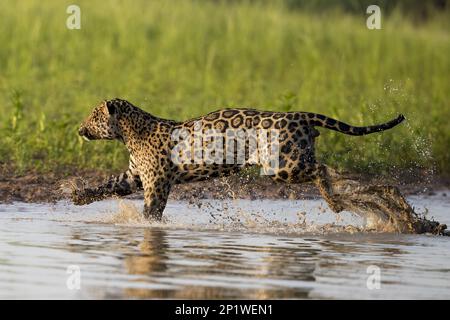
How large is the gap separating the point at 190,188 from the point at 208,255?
4.34 m

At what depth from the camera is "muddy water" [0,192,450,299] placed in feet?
27.2

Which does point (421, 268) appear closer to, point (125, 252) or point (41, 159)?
point (125, 252)

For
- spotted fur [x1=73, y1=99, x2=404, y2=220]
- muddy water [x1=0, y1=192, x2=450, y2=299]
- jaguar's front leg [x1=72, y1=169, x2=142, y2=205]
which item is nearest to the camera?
muddy water [x1=0, y1=192, x2=450, y2=299]

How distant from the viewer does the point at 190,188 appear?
553 inches

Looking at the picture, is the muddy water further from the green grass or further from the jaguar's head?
the green grass

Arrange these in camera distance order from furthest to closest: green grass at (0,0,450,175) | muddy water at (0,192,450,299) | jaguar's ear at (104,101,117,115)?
green grass at (0,0,450,175) → jaguar's ear at (104,101,117,115) → muddy water at (0,192,450,299)

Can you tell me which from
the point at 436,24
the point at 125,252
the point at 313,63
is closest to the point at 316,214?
the point at 125,252

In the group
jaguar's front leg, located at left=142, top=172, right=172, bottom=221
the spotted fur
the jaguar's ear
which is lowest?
jaguar's front leg, located at left=142, top=172, right=172, bottom=221

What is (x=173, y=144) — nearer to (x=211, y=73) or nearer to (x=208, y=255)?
(x=208, y=255)

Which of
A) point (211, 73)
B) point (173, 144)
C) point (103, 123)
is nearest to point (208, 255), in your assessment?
point (173, 144)

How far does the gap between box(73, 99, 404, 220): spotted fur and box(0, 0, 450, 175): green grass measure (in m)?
2.31

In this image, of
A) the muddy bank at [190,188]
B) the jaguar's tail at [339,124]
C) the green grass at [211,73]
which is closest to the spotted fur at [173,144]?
the jaguar's tail at [339,124]

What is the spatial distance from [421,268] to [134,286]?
225cm

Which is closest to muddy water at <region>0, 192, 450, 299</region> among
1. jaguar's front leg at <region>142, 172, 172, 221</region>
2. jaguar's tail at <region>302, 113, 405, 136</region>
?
jaguar's front leg at <region>142, 172, 172, 221</region>
